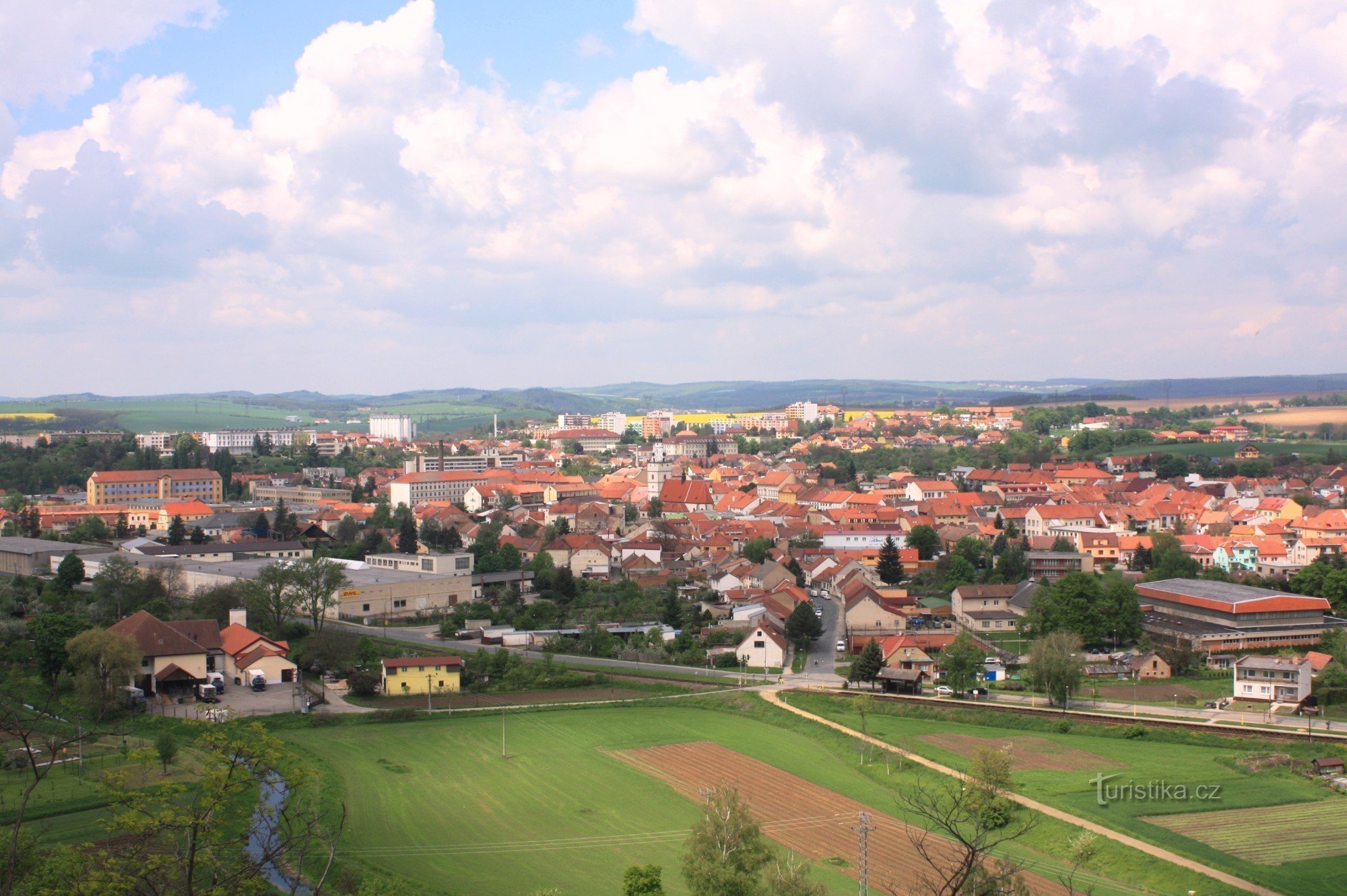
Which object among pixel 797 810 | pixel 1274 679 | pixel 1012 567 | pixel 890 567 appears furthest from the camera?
pixel 890 567

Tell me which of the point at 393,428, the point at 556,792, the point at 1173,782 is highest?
the point at 393,428

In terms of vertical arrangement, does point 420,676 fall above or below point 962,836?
below

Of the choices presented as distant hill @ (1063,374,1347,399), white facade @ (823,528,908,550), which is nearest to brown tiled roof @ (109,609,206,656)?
white facade @ (823,528,908,550)

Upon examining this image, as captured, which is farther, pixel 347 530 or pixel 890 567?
pixel 347 530

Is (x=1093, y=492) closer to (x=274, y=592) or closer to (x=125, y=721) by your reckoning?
(x=274, y=592)

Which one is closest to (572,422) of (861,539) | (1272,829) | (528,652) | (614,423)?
(614,423)

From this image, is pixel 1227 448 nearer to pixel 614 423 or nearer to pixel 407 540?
pixel 407 540

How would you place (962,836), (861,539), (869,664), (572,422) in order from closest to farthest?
(962,836) < (869,664) < (861,539) < (572,422)

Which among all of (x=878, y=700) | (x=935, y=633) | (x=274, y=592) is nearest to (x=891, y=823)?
(x=878, y=700)

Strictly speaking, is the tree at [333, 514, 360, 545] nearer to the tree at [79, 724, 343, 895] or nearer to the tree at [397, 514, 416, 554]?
the tree at [397, 514, 416, 554]

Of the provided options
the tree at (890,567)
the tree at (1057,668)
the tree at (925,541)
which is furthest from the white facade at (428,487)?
the tree at (1057,668)
